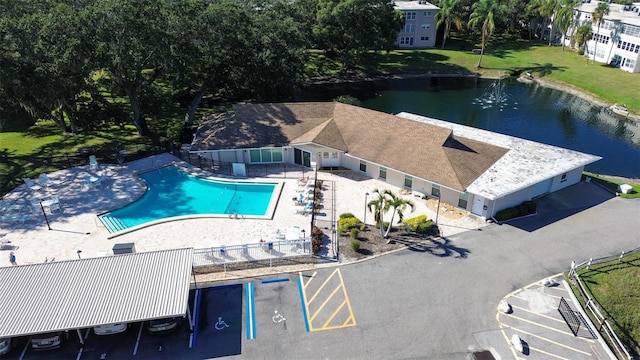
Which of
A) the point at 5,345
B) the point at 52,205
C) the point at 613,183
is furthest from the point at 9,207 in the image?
the point at 613,183

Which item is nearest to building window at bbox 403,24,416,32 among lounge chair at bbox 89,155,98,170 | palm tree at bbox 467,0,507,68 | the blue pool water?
palm tree at bbox 467,0,507,68

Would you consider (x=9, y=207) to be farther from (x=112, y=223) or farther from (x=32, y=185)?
(x=112, y=223)

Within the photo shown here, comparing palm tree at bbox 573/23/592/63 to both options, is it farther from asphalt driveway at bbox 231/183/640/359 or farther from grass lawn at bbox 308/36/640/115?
asphalt driveway at bbox 231/183/640/359

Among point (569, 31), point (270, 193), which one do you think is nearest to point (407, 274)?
point (270, 193)

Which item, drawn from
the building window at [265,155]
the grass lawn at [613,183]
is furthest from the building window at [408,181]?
the grass lawn at [613,183]

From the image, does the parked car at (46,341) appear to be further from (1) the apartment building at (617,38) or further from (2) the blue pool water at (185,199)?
(1) the apartment building at (617,38)

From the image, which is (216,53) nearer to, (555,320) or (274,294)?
(274,294)
